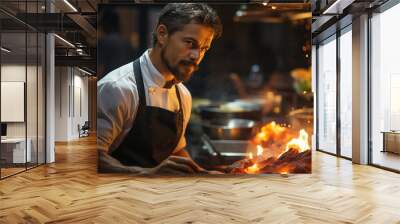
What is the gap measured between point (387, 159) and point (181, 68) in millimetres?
4623

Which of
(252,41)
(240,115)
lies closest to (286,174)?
(240,115)

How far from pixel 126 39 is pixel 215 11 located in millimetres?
1657

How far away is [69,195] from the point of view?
5363 mm

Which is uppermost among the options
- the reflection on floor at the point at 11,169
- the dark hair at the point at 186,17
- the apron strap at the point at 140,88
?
the dark hair at the point at 186,17

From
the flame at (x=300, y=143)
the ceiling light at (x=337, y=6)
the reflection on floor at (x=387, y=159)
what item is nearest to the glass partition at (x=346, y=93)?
the reflection on floor at (x=387, y=159)

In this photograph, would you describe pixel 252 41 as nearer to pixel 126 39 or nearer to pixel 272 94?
pixel 272 94

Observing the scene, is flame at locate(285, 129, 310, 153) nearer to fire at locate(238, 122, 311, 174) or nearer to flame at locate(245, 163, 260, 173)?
fire at locate(238, 122, 311, 174)

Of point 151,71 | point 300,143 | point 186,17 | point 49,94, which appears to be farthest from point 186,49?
point 49,94

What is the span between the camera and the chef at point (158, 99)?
267 inches

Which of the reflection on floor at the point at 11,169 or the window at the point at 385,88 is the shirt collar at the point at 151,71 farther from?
the window at the point at 385,88

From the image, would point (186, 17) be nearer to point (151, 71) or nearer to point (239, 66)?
point (151, 71)

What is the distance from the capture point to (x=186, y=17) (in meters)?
6.80

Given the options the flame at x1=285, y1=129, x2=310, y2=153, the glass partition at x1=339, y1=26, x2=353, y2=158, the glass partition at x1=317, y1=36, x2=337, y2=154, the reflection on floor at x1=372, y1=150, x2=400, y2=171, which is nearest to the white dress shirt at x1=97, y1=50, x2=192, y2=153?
the flame at x1=285, y1=129, x2=310, y2=153

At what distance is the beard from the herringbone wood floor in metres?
1.76
